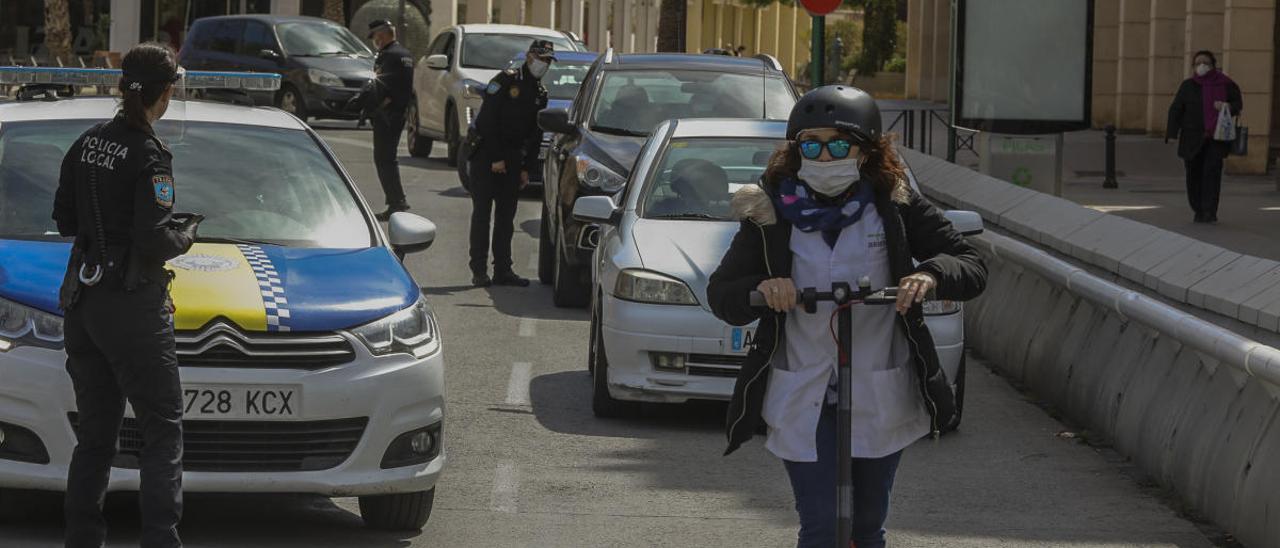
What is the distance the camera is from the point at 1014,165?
21.3m

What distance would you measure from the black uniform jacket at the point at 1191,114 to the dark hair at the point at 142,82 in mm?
16742

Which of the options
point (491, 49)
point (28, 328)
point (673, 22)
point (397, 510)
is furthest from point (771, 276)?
point (673, 22)

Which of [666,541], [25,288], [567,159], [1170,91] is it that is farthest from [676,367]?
[1170,91]

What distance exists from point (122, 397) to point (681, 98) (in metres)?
9.57

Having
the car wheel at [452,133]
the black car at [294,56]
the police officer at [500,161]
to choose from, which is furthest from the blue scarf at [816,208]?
the black car at [294,56]

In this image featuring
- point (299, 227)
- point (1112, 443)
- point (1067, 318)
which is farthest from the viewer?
point (1067, 318)

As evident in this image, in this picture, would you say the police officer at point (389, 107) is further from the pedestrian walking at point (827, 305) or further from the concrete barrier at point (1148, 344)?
the pedestrian walking at point (827, 305)

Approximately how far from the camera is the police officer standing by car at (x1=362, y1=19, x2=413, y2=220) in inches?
774

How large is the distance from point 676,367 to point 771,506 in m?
1.72

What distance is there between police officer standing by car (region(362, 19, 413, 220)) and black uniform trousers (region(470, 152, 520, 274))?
391cm

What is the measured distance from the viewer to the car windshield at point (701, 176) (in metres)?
11.2

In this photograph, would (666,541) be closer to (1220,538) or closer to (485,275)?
(1220,538)

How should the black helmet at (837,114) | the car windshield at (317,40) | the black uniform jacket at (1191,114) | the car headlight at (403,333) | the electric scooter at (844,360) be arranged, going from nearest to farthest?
the electric scooter at (844,360) → the black helmet at (837,114) → the car headlight at (403,333) → the black uniform jacket at (1191,114) → the car windshield at (317,40)

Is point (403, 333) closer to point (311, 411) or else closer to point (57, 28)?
point (311, 411)
